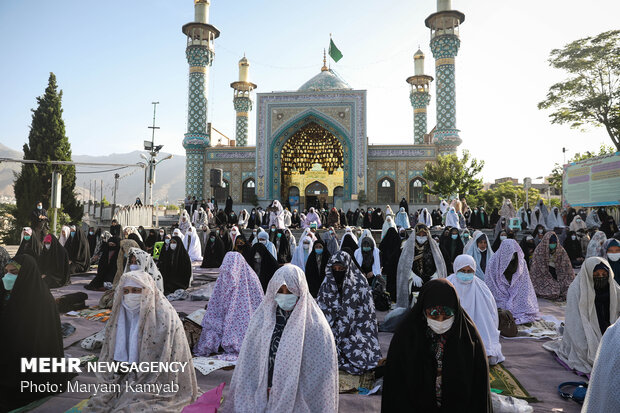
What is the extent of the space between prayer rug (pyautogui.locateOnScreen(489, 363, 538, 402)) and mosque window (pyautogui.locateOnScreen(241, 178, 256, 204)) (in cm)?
1825

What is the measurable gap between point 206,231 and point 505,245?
9.38m

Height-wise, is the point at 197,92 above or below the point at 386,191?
above

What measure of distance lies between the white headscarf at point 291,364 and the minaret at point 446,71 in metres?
18.4

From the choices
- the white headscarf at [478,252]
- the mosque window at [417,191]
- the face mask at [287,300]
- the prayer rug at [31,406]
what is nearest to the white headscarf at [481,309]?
the face mask at [287,300]

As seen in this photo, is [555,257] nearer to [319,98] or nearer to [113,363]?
[113,363]

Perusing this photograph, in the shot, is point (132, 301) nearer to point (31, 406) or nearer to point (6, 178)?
point (31, 406)

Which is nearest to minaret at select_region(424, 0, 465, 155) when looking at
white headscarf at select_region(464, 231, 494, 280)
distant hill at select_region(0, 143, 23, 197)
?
white headscarf at select_region(464, 231, 494, 280)

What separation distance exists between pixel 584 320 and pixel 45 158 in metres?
18.5

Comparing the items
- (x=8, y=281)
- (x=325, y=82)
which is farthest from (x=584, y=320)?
(x=325, y=82)

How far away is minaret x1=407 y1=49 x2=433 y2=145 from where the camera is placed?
24.0 metres

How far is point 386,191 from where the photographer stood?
20.0m

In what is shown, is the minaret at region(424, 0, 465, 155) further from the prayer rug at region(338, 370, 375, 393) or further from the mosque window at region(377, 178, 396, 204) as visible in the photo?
the prayer rug at region(338, 370, 375, 393)

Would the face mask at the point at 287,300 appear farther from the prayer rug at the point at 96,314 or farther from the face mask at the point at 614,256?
the face mask at the point at 614,256

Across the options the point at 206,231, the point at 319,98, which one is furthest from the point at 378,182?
the point at 206,231
